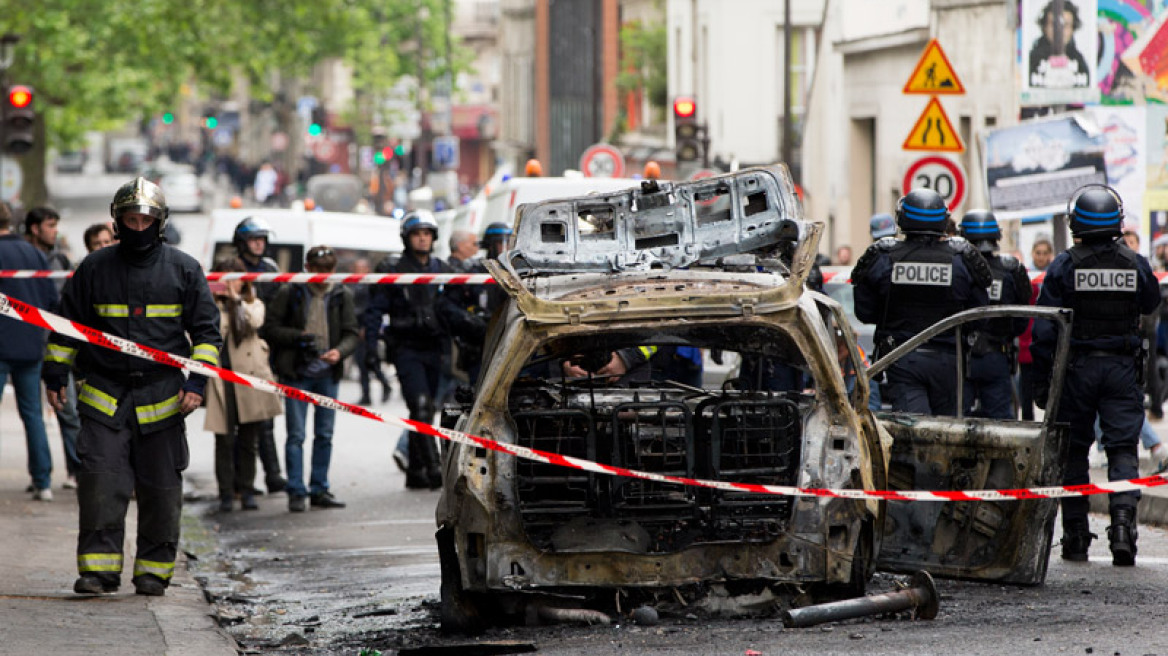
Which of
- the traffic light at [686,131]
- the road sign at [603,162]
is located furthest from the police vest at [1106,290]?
the road sign at [603,162]

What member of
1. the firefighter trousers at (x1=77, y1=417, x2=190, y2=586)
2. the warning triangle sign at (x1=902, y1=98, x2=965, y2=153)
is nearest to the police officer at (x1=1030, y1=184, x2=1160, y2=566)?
the firefighter trousers at (x1=77, y1=417, x2=190, y2=586)

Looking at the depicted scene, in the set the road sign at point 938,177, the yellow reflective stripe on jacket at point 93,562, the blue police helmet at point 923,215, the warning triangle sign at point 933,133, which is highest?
the warning triangle sign at point 933,133

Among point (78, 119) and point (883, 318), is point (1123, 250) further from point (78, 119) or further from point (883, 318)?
point (78, 119)

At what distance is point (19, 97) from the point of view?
23.2 meters

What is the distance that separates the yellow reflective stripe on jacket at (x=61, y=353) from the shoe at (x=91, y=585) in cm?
95

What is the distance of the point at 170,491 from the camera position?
9422 millimetres

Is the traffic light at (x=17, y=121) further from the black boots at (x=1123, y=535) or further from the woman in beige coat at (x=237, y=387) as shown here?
the black boots at (x=1123, y=535)

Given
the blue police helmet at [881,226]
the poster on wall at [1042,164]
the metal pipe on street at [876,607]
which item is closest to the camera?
the metal pipe on street at [876,607]

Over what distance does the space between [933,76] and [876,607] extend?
10.3 metres

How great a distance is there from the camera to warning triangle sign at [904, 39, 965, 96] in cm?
1764

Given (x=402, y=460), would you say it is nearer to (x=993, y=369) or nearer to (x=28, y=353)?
(x=28, y=353)

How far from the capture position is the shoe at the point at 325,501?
1377 centimetres

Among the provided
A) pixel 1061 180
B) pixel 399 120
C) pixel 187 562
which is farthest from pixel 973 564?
pixel 399 120

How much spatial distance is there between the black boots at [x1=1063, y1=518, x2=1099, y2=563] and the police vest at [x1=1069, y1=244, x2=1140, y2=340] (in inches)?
35.8
